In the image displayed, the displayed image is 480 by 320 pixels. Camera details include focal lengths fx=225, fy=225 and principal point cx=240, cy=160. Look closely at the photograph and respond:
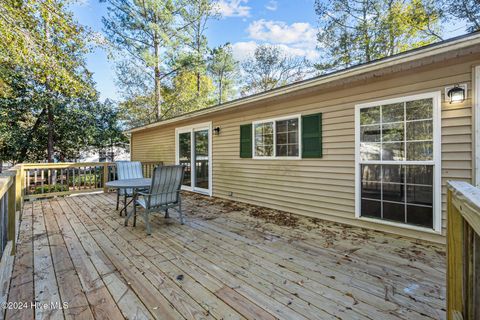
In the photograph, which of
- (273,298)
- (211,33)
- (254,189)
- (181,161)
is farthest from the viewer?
(211,33)

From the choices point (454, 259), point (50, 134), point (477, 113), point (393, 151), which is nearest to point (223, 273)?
point (454, 259)

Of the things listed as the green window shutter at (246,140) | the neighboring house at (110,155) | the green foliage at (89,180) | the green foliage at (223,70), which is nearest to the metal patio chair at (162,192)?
the green window shutter at (246,140)

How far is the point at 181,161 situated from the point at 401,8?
1077 centimetres

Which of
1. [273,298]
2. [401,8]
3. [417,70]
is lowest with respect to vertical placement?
[273,298]

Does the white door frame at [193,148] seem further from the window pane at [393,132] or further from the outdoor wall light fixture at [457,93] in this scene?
the outdoor wall light fixture at [457,93]

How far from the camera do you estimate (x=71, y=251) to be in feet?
→ 8.95

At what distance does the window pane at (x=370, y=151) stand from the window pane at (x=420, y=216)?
85cm

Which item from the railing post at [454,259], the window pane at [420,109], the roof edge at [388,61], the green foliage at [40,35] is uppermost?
the green foliage at [40,35]

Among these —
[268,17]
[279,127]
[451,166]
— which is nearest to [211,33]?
[268,17]

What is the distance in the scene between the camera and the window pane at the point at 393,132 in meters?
3.26

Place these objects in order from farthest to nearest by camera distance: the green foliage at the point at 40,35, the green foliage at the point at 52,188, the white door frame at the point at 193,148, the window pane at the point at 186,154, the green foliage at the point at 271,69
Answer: the green foliage at the point at 271,69
the window pane at the point at 186,154
the white door frame at the point at 193,148
the green foliage at the point at 52,188
the green foliage at the point at 40,35

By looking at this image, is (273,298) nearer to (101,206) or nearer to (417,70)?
(417,70)

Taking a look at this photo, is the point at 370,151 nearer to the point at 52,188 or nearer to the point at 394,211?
the point at 394,211

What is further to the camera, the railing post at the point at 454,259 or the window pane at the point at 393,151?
the window pane at the point at 393,151
